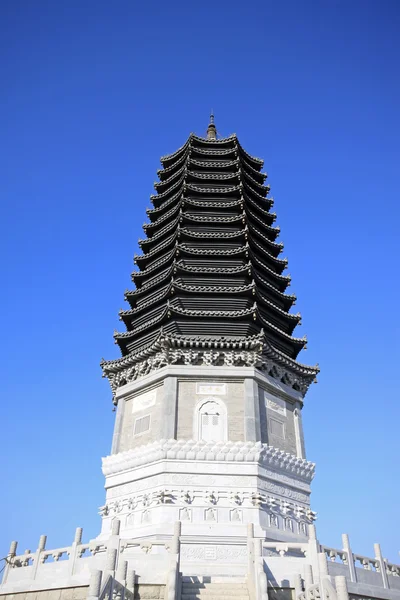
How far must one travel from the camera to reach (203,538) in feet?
54.4

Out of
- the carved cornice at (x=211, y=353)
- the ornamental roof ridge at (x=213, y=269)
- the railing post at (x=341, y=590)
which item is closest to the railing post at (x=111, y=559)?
the railing post at (x=341, y=590)

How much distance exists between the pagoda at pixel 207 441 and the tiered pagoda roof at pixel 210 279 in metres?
0.07

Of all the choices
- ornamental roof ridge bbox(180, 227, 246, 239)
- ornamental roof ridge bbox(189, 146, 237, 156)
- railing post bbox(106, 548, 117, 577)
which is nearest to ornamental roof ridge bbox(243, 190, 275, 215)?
ornamental roof ridge bbox(189, 146, 237, 156)

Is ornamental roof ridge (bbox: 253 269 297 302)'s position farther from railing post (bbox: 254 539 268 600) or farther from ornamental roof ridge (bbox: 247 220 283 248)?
railing post (bbox: 254 539 268 600)

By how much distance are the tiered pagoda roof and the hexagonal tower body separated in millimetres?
61

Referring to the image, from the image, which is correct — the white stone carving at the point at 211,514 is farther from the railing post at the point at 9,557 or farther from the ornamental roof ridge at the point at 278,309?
the ornamental roof ridge at the point at 278,309

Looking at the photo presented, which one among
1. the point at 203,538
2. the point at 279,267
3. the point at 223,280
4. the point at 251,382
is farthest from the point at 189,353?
the point at 279,267

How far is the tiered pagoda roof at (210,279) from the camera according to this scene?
2114 centimetres

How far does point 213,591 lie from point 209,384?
8.51 m

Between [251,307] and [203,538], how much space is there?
9.16 m

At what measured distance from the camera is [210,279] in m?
23.5

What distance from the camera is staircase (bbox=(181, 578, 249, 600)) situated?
12289mm

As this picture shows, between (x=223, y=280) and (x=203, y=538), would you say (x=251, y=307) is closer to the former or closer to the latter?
(x=223, y=280)

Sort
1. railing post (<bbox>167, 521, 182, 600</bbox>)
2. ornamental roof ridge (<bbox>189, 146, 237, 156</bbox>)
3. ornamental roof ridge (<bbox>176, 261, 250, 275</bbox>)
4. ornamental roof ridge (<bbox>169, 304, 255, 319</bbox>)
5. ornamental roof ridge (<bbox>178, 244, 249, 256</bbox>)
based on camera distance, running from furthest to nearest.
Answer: ornamental roof ridge (<bbox>189, 146, 237, 156</bbox>) < ornamental roof ridge (<bbox>178, 244, 249, 256</bbox>) < ornamental roof ridge (<bbox>176, 261, 250, 275</bbox>) < ornamental roof ridge (<bbox>169, 304, 255, 319</bbox>) < railing post (<bbox>167, 521, 182, 600</bbox>)
